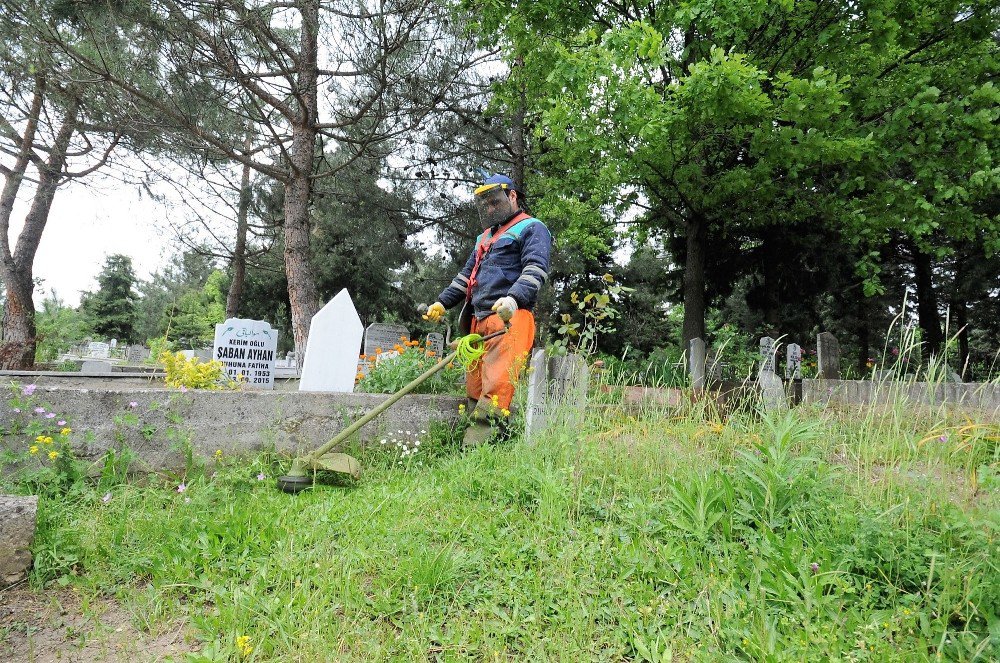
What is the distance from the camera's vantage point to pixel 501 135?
33.7ft

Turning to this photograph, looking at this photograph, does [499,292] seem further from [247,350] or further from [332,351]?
[247,350]

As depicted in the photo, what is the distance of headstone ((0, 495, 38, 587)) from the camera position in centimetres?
221

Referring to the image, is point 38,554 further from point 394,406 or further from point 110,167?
point 110,167

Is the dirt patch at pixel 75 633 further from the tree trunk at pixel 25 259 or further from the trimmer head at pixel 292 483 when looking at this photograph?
the tree trunk at pixel 25 259

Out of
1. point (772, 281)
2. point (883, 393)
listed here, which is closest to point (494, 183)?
point (883, 393)

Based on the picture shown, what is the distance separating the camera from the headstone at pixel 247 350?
6012 millimetres

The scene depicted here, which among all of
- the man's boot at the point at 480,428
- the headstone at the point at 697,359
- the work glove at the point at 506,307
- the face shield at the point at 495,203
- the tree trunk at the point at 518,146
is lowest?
the man's boot at the point at 480,428

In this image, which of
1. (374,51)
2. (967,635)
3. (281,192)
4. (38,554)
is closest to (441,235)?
(281,192)

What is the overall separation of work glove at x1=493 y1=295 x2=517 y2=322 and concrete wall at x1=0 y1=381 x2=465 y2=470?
1017 millimetres

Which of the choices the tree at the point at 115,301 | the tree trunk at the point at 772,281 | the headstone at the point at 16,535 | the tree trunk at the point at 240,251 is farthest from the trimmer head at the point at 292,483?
the tree at the point at 115,301

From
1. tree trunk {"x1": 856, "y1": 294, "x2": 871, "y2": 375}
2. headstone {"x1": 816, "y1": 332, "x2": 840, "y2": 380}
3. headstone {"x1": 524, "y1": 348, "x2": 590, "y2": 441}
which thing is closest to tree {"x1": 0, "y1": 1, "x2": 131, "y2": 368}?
headstone {"x1": 524, "y1": 348, "x2": 590, "y2": 441}

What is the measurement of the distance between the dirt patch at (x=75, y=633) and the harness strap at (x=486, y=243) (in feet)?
9.05

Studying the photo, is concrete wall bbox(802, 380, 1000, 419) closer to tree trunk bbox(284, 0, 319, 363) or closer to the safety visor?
the safety visor

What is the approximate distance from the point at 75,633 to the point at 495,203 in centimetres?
322
